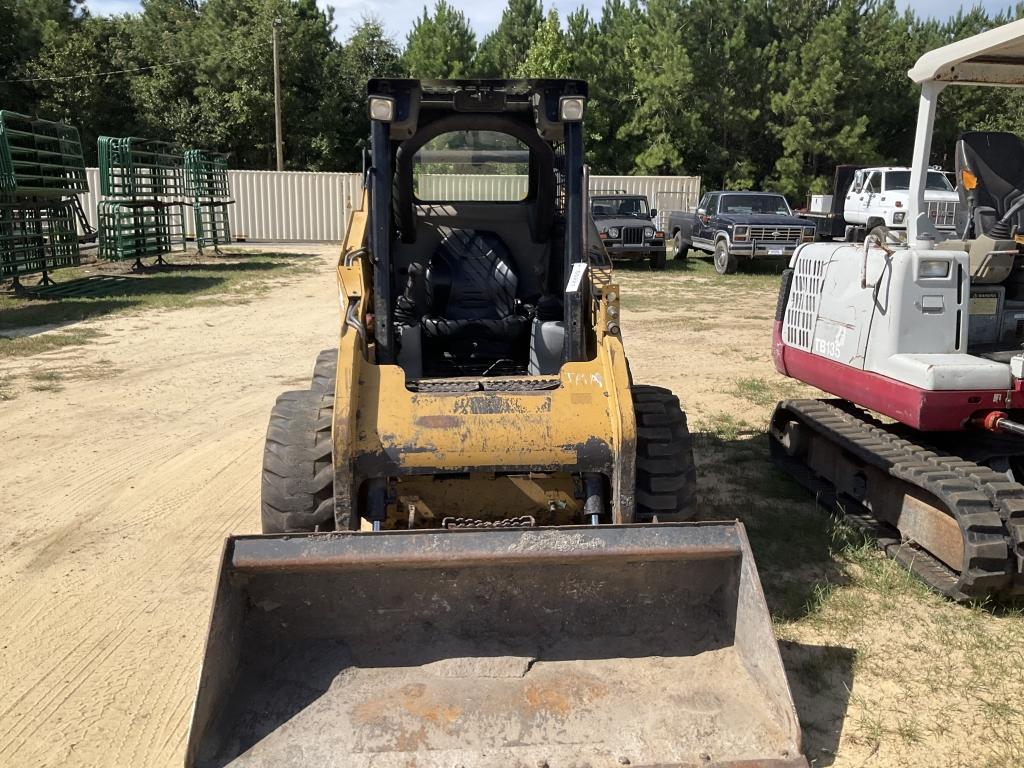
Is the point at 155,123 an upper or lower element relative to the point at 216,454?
upper

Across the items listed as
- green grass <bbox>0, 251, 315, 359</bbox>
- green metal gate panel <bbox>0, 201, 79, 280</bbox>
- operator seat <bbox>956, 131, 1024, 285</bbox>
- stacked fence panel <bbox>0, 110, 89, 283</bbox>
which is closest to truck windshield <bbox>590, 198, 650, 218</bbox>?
green grass <bbox>0, 251, 315, 359</bbox>

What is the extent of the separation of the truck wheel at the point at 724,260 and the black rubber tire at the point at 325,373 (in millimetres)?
15954

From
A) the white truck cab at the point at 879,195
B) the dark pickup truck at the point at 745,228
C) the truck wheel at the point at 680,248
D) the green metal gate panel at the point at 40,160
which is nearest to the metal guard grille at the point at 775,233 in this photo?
the dark pickup truck at the point at 745,228

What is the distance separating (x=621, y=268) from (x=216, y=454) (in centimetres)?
1545

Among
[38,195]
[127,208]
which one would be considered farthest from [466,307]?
[127,208]

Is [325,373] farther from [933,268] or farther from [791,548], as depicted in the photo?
[933,268]

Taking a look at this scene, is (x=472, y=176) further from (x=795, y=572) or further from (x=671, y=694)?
(x=671, y=694)

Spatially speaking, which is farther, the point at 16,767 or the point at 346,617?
the point at 346,617

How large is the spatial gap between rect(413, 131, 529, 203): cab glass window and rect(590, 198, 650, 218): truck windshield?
15.0 metres

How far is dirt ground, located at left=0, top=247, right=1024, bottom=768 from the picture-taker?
11.2ft

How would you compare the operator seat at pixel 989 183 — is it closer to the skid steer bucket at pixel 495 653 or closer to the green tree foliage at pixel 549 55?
the skid steer bucket at pixel 495 653

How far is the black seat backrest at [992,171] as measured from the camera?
5391mm

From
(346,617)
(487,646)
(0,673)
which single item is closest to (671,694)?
(487,646)

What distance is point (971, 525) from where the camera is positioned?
4.11 m
